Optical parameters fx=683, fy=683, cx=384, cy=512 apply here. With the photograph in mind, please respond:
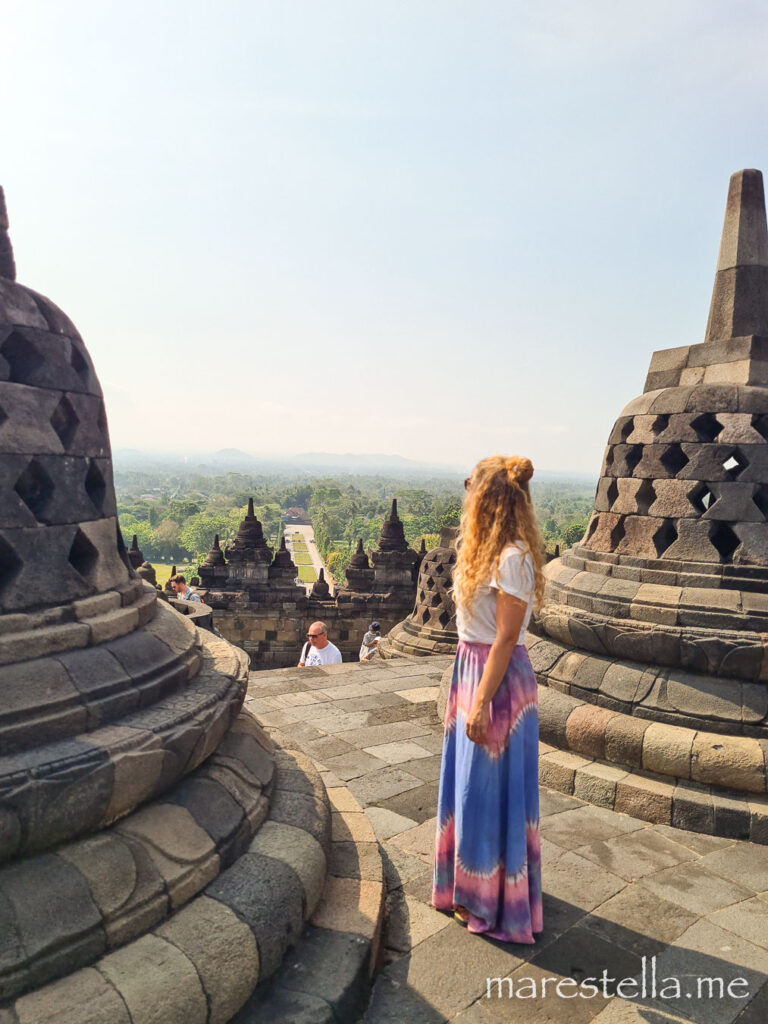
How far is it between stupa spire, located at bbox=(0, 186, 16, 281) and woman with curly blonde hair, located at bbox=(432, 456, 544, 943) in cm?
198

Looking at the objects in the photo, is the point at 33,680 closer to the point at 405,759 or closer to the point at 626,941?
the point at 626,941

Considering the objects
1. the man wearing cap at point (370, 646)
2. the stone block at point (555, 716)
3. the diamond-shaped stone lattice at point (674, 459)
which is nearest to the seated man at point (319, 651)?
the man wearing cap at point (370, 646)

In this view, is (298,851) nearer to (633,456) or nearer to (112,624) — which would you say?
(112,624)

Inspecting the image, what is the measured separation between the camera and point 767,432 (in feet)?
14.1

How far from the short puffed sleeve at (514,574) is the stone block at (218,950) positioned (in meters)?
1.38

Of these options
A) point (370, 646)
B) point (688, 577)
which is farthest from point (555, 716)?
point (370, 646)

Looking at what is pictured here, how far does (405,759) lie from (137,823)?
8.24ft

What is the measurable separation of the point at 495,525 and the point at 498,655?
1.54 feet

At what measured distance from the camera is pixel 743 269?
4.82 metres

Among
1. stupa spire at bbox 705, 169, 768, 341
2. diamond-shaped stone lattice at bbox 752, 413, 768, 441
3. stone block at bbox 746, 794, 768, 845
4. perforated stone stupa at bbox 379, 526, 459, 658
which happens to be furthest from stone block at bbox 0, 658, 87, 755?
perforated stone stupa at bbox 379, 526, 459, 658

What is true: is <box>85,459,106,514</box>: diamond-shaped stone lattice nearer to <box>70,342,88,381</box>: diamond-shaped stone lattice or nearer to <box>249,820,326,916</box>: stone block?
<box>70,342,88,381</box>: diamond-shaped stone lattice

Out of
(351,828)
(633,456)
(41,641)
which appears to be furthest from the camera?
(633,456)

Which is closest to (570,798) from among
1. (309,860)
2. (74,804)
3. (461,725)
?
(461,725)

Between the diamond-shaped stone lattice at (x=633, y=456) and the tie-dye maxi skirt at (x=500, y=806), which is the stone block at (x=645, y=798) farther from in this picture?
the diamond-shaped stone lattice at (x=633, y=456)
